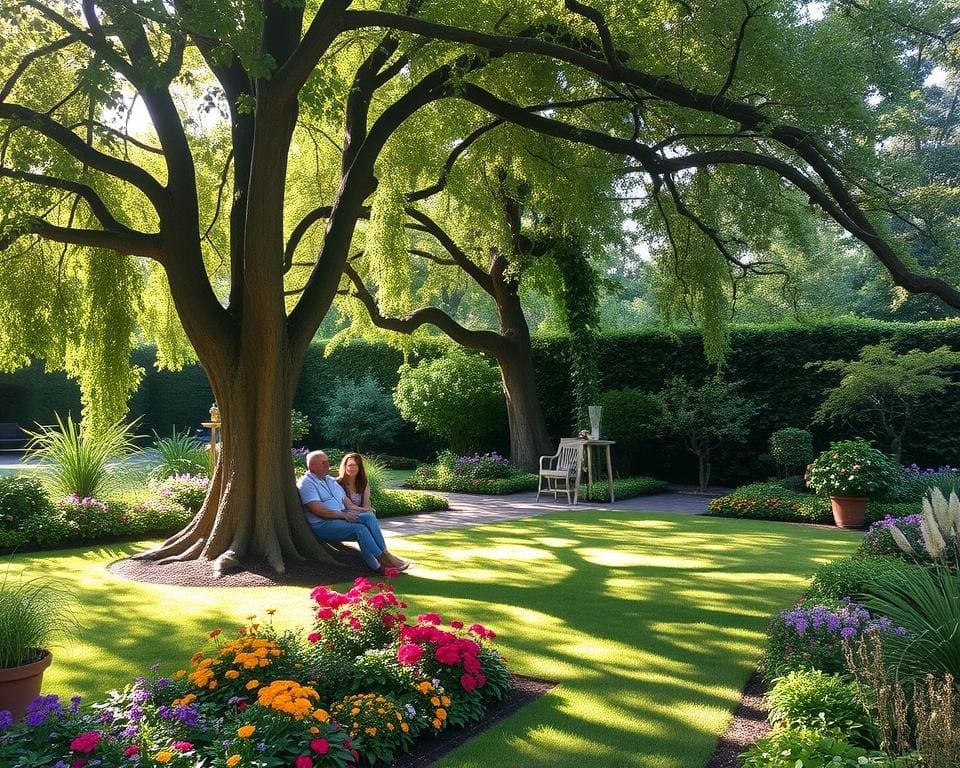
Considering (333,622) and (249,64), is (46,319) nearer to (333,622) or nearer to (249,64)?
(249,64)

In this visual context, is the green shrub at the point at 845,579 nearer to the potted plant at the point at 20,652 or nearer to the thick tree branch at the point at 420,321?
the potted plant at the point at 20,652

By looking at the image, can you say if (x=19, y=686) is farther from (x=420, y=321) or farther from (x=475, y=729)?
(x=420, y=321)

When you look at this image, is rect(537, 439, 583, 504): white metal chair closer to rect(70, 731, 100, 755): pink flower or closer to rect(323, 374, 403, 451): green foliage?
rect(323, 374, 403, 451): green foliage

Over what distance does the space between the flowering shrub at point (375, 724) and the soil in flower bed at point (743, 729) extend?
1378 millimetres

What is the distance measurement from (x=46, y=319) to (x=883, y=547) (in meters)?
9.10

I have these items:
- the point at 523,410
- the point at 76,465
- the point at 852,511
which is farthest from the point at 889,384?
the point at 76,465

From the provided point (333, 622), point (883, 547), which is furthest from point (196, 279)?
point (883, 547)

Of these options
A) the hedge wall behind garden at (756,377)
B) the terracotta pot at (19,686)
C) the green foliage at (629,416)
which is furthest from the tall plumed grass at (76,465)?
the hedge wall behind garden at (756,377)

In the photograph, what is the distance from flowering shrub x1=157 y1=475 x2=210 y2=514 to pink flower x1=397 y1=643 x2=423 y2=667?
758 cm

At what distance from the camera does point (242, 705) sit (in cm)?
382

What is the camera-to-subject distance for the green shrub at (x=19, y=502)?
954 centimetres

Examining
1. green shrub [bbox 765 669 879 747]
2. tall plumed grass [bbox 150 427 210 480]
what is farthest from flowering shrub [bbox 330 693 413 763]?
tall plumed grass [bbox 150 427 210 480]

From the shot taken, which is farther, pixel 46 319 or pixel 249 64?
pixel 46 319

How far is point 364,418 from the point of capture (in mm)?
21578
